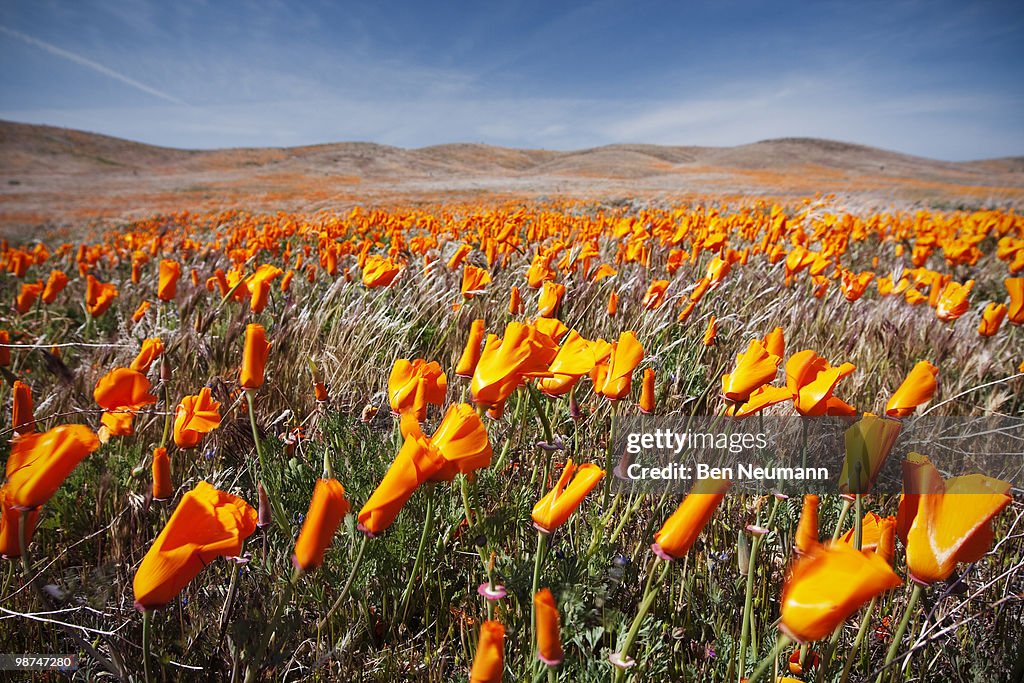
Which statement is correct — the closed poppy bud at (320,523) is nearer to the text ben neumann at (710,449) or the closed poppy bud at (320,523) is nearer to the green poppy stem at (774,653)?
the green poppy stem at (774,653)

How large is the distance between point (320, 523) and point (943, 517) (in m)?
0.83

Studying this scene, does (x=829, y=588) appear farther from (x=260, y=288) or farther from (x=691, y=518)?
(x=260, y=288)

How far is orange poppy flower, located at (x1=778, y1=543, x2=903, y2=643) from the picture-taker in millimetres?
506

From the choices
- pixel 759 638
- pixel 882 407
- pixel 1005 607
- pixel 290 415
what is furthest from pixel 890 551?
pixel 290 415

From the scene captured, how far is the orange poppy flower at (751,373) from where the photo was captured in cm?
110

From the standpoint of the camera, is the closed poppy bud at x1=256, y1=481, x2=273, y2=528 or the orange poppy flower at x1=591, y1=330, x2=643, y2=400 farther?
the orange poppy flower at x1=591, y1=330, x2=643, y2=400

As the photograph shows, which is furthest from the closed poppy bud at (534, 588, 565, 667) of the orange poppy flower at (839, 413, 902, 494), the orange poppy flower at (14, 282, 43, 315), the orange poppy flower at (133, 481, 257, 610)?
the orange poppy flower at (14, 282, 43, 315)

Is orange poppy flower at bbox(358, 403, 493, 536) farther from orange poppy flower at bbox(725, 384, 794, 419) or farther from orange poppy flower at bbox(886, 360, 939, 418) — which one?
orange poppy flower at bbox(886, 360, 939, 418)

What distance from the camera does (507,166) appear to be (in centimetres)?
6762

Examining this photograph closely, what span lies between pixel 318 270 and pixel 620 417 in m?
3.27

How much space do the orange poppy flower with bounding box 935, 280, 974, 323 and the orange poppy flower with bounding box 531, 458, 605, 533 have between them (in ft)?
7.74

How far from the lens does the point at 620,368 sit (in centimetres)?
120

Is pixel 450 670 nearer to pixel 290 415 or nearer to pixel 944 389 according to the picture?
pixel 290 415

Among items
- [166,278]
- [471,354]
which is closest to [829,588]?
[471,354]
